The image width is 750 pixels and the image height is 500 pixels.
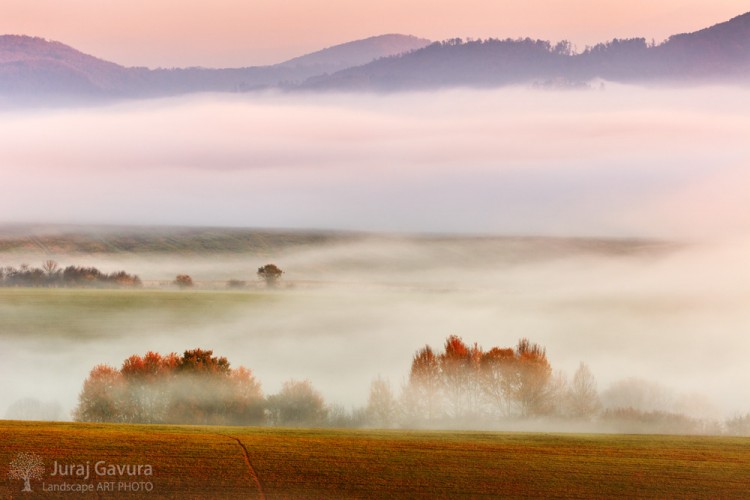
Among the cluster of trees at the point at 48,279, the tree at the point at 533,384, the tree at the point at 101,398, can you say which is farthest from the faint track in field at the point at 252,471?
the cluster of trees at the point at 48,279

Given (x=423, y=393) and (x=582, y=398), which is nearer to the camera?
(x=582, y=398)

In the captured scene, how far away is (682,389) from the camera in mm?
142875

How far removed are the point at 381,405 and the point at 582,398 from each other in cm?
2195

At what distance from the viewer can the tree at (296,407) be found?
107 metres

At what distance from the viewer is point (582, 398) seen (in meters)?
122

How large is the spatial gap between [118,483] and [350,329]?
137641mm

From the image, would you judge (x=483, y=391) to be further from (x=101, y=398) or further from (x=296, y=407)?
(x=101, y=398)

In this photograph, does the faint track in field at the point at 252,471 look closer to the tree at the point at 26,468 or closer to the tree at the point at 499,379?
the tree at the point at 26,468

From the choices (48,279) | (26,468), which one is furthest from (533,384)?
(48,279)

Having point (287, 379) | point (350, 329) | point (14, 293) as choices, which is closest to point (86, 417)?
point (287, 379)

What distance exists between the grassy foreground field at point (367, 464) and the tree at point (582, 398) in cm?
4564

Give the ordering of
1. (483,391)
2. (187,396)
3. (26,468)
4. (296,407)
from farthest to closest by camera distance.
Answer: (483,391), (296,407), (187,396), (26,468)

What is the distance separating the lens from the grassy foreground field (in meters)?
55.1

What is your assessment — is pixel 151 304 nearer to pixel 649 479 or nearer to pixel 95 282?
pixel 95 282
